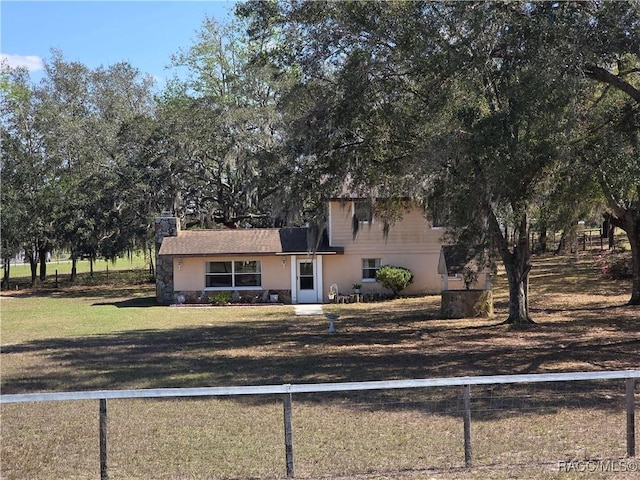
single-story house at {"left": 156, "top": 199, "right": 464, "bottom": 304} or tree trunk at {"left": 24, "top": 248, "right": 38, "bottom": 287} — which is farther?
tree trunk at {"left": 24, "top": 248, "right": 38, "bottom": 287}

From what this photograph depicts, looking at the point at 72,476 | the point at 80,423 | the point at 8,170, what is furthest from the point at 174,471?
the point at 8,170

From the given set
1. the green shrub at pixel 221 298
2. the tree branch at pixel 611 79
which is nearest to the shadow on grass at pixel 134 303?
the green shrub at pixel 221 298

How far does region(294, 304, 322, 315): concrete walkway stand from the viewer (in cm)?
2379

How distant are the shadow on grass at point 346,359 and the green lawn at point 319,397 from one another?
0.04 m

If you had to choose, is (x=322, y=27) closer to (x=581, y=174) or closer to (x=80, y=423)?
(x=581, y=174)

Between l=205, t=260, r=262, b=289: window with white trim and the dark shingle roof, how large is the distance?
2.93 feet

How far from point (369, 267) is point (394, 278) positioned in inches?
69.8

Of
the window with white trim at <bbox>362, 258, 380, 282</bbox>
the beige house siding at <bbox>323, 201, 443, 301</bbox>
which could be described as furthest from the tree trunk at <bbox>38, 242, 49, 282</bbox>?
the window with white trim at <bbox>362, 258, 380, 282</bbox>

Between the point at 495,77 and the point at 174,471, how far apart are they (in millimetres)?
9291

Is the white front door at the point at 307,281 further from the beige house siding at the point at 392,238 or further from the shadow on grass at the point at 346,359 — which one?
the shadow on grass at the point at 346,359

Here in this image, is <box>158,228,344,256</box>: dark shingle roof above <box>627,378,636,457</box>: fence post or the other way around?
above

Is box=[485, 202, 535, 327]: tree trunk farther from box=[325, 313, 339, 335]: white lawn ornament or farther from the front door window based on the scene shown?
the front door window

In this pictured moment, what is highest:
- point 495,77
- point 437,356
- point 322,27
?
point 322,27

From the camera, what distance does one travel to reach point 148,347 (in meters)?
15.2
